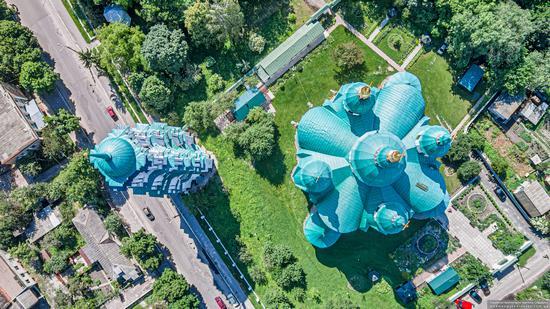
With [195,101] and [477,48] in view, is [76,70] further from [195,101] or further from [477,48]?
[477,48]

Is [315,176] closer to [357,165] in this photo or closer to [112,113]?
[357,165]

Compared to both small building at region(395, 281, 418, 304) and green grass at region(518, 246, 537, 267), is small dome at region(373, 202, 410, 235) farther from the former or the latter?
green grass at region(518, 246, 537, 267)

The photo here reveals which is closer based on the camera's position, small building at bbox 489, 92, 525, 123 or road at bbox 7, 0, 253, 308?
small building at bbox 489, 92, 525, 123

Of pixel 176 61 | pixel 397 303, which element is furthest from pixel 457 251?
pixel 176 61

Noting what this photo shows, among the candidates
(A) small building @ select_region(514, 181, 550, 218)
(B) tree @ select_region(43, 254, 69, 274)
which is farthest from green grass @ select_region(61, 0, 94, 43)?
(A) small building @ select_region(514, 181, 550, 218)

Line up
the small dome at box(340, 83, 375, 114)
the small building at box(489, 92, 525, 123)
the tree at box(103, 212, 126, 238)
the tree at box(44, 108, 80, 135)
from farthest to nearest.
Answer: the tree at box(103, 212, 126, 238)
the tree at box(44, 108, 80, 135)
the small building at box(489, 92, 525, 123)
the small dome at box(340, 83, 375, 114)
